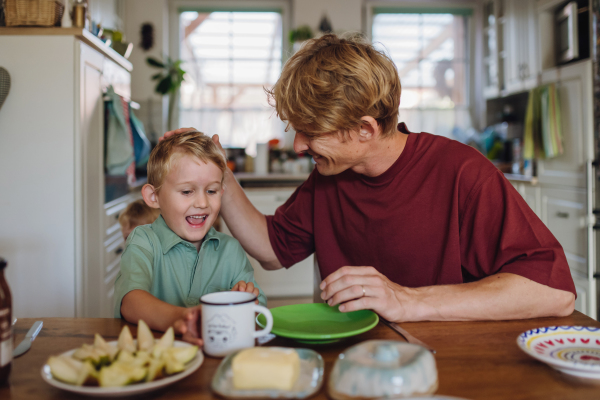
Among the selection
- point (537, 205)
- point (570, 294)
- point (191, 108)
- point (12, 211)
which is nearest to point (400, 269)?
point (570, 294)

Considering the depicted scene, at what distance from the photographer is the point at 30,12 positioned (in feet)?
6.91

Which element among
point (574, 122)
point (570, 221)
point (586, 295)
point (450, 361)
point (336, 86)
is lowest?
point (586, 295)

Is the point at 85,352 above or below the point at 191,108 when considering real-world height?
below

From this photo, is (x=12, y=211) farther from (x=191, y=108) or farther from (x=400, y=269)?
(x=191, y=108)

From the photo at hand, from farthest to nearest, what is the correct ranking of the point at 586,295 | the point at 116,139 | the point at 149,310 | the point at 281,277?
the point at 281,277 < the point at 586,295 < the point at 116,139 < the point at 149,310

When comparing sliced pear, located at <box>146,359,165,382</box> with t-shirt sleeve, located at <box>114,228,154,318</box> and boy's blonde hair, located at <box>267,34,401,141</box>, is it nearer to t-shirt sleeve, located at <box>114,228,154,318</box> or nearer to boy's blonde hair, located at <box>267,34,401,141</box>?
t-shirt sleeve, located at <box>114,228,154,318</box>

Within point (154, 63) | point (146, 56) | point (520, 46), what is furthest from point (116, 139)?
point (520, 46)

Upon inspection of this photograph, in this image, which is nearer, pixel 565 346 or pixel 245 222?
pixel 565 346

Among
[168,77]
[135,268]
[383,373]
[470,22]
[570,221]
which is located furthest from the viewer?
[470,22]

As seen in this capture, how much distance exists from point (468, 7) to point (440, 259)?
4.40m

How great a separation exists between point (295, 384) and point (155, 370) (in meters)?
0.18

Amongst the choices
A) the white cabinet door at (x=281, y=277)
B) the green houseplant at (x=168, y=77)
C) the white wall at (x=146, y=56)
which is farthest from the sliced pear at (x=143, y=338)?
the white wall at (x=146, y=56)

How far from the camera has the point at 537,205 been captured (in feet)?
11.1

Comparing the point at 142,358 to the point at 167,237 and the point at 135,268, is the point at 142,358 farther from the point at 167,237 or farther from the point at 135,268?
the point at 167,237
